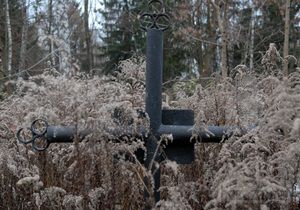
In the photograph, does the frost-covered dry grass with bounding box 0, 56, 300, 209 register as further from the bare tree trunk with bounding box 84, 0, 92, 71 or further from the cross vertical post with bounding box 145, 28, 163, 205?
the bare tree trunk with bounding box 84, 0, 92, 71

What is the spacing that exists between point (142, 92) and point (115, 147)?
102cm

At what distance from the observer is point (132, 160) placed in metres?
2.10

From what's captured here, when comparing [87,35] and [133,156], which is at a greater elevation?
[87,35]

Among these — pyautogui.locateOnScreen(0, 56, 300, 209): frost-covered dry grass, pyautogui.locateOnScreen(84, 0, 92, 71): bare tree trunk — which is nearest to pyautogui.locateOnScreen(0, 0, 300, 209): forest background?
pyautogui.locateOnScreen(0, 56, 300, 209): frost-covered dry grass

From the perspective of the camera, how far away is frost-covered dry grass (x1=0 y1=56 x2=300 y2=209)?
172 centimetres

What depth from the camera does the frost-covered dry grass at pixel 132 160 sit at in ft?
5.65

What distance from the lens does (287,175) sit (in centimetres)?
179

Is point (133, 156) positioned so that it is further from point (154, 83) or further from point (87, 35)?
point (87, 35)

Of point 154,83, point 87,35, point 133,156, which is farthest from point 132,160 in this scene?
point 87,35

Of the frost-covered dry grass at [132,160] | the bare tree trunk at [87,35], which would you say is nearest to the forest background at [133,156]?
the frost-covered dry grass at [132,160]

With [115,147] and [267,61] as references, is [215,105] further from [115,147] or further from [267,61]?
[115,147]

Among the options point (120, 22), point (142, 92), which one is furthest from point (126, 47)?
point (142, 92)

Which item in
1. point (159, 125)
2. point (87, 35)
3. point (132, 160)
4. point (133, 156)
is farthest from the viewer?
point (87, 35)

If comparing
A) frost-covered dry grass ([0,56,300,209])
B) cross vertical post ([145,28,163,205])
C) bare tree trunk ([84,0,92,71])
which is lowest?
frost-covered dry grass ([0,56,300,209])
